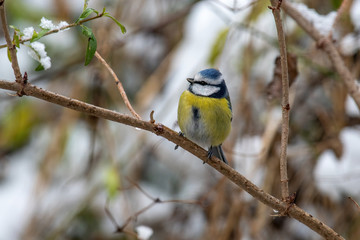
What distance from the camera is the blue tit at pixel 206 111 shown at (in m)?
2.00

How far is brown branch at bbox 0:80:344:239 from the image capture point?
1.26m

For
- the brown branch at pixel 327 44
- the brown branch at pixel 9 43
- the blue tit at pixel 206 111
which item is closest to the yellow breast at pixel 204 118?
the blue tit at pixel 206 111

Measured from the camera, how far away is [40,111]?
11.3 ft

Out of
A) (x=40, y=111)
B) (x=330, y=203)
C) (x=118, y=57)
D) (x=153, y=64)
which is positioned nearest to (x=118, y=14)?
(x=118, y=57)

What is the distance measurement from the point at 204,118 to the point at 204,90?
135 millimetres

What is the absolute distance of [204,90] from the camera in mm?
2041

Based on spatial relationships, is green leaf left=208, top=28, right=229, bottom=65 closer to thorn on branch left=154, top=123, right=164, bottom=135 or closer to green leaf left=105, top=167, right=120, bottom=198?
green leaf left=105, top=167, right=120, bottom=198

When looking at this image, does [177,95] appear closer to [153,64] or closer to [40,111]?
[153,64]

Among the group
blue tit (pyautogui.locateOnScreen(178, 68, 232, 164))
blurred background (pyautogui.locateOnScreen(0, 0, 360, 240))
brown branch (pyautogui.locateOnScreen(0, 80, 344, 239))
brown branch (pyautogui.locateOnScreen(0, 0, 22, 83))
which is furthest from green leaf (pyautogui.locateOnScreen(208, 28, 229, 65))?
brown branch (pyautogui.locateOnScreen(0, 0, 22, 83))

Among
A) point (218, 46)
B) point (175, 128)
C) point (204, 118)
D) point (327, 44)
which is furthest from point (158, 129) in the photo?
point (218, 46)

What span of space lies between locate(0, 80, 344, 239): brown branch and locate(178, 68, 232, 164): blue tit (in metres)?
0.50

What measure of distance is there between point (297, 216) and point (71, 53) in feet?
8.72

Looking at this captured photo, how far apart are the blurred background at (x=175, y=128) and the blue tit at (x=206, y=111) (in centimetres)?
62

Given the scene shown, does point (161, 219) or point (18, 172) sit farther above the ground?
point (18, 172)
